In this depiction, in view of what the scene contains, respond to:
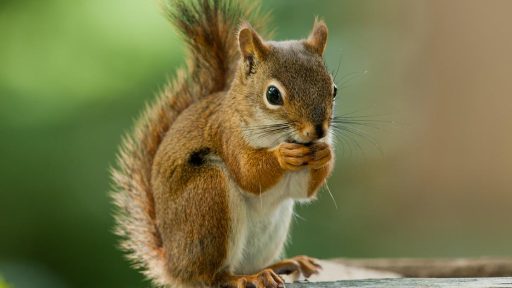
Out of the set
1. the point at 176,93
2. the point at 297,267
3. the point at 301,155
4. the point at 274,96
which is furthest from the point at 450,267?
the point at 176,93

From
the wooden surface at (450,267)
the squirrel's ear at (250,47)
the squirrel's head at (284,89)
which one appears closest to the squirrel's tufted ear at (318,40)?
the squirrel's head at (284,89)

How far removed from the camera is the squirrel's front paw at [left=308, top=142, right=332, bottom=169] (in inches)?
76.8

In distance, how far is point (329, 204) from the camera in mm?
3795

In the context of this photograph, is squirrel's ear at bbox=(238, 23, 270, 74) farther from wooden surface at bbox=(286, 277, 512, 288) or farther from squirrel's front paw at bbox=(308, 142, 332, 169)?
wooden surface at bbox=(286, 277, 512, 288)

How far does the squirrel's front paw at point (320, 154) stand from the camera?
1951 mm

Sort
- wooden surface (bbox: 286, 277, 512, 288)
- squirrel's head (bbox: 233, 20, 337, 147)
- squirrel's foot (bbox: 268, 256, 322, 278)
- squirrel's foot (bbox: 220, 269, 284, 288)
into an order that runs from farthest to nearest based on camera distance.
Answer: squirrel's foot (bbox: 268, 256, 322, 278) < squirrel's foot (bbox: 220, 269, 284, 288) < squirrel's head (bbox: 233, 20, 337, 147) < wooden surface (bbox: 286, 277, 512, 288)

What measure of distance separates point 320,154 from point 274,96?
7.1 inches

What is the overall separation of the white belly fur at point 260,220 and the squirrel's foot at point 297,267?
7 centimetres

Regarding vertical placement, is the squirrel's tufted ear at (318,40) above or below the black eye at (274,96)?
above

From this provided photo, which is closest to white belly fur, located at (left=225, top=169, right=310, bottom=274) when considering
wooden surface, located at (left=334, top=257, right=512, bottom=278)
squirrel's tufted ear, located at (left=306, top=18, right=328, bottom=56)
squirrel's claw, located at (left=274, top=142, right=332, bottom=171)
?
squirrel's claw, located at (left=274, top=142, right=332, bottom=171)

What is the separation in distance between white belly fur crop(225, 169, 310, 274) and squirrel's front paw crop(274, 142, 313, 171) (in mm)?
103

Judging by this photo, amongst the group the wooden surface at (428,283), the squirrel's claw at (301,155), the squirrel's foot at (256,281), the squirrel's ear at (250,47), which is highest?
the squirrel's ear at (250,47)

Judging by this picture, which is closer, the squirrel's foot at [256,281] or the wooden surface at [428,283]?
the wooden surface at [428,283]

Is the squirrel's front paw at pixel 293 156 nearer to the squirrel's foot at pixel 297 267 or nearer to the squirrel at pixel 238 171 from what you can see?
the squirrel at pixel 238 171
